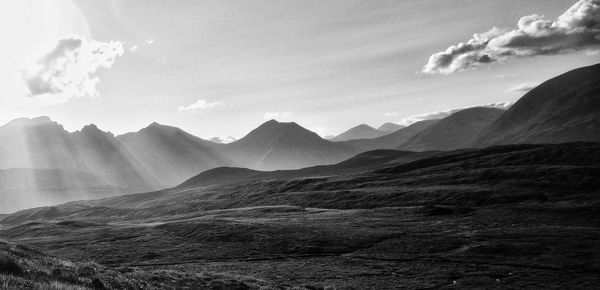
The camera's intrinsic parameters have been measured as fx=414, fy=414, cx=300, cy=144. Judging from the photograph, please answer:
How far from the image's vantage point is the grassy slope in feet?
167

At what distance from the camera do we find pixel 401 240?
7175cm

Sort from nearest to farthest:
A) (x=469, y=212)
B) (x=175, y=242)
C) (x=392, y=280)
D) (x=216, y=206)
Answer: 1. (x=392, y=280)
2. (x=175, y=242)
3. (x=469, y=212)
4. (x=216, y=206)

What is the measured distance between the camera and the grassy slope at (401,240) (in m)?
50.8

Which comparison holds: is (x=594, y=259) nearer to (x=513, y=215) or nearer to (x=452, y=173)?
(x=513, y=215)

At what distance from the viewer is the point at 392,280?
48.5 metres

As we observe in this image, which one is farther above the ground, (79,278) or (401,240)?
(79,278)

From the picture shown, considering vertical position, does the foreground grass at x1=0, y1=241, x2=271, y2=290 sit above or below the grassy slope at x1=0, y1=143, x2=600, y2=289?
above

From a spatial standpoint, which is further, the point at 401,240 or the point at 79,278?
the point at 401,240

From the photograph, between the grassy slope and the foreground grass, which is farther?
the grassy slope

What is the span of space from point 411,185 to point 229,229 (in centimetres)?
9574

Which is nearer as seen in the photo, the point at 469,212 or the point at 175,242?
the point at 175,242

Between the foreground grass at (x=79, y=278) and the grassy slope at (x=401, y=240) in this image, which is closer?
the foreground grass at (x=79, y=278)

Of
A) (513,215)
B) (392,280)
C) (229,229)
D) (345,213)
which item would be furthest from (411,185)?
(392,280)

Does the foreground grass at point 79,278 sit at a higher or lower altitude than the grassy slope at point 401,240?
higher
